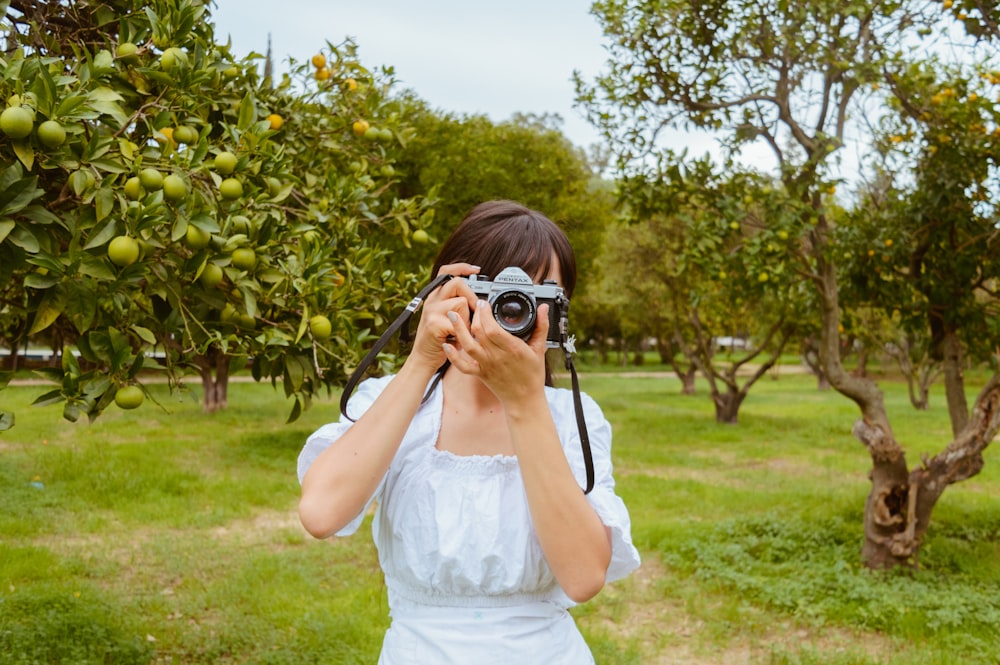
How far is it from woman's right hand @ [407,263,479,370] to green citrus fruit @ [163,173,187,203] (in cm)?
99

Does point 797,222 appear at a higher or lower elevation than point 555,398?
higher

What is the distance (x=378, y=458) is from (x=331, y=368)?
1.30 metres

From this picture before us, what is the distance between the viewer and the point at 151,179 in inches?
84.4

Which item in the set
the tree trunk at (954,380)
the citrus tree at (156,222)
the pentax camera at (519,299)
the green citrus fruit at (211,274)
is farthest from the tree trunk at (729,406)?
the pentax camera at (519,299)

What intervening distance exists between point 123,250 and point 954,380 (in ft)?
21.3

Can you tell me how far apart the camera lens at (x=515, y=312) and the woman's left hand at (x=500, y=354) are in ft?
0.05

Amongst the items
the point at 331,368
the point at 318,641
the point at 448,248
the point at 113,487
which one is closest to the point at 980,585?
the point at 318,641

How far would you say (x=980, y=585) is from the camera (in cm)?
584

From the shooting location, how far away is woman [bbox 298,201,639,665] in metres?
1.50

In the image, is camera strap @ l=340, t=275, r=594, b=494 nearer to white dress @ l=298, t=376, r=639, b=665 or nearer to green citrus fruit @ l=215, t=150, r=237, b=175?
white dress @ l=298, t=376, r=639, b=665

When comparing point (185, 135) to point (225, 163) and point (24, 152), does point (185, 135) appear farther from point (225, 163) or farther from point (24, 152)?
point (24, 152)

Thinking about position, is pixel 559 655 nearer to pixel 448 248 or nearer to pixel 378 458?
pixel 378 458

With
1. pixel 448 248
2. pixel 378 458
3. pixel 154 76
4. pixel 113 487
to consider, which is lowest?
pixel 113 487

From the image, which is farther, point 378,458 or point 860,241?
point 860,241
